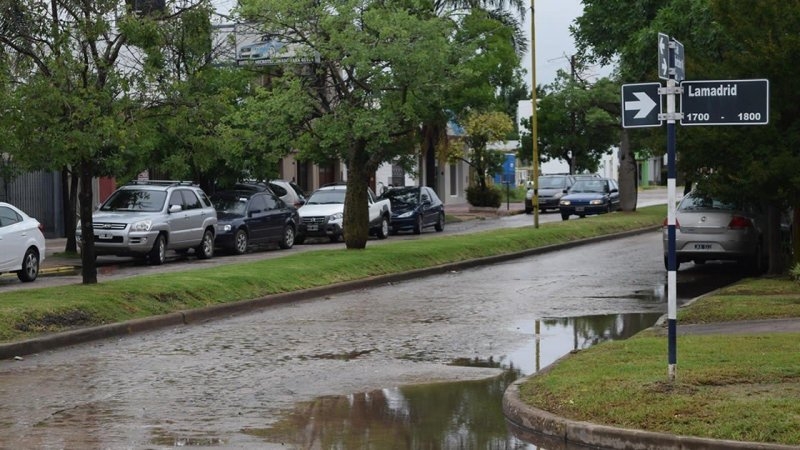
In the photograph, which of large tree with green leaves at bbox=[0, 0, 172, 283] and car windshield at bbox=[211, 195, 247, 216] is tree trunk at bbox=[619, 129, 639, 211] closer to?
car windshield at bbox=[211, 195, 247, 216]

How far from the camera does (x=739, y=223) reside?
2264 centimetres

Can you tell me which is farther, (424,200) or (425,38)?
(424,200)

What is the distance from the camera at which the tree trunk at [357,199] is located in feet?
84.3

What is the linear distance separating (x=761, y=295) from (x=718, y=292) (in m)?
0.98

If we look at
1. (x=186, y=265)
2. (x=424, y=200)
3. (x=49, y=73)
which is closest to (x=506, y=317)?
(x=49, y=73)

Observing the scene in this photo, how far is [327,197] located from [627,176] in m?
13.9

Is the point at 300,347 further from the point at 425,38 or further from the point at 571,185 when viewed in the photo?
the point at 571,185

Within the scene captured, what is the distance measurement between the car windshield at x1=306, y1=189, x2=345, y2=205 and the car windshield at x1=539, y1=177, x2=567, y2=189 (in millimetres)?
20396

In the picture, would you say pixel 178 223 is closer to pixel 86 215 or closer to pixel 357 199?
pixel 357 199

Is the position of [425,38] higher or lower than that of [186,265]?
higher

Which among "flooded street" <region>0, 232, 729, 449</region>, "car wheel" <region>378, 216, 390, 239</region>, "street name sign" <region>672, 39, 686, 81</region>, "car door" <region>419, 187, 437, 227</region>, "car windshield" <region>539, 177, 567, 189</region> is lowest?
→ "flooded street" <region>0, 232, 729, 449</region>

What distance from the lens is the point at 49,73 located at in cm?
1645

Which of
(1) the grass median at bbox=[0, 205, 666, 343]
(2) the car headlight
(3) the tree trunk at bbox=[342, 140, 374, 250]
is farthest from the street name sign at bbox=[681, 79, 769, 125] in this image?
(2) the car headlight

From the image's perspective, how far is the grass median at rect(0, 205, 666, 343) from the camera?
15305 millimetres
